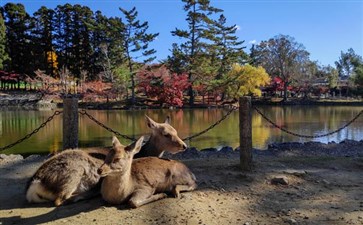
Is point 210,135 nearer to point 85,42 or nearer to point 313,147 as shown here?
point 313,147

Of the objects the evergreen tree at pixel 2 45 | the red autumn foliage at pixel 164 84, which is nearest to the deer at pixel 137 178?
the red autumn foliage at pixel 164 84

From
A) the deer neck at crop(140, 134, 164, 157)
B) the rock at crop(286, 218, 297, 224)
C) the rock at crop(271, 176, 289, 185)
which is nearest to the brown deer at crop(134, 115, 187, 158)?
the deer neck at crop(140, 134, 164, 157)

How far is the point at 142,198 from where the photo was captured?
→ 154 inches

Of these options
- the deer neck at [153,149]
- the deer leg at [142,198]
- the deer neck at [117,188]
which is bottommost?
the deer leg at [142,198]

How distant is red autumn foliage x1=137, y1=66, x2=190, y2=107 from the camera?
3566 cm

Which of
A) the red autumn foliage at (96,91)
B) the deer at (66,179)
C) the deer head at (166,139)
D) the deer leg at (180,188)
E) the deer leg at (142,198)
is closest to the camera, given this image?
the deer leg at (142,198)

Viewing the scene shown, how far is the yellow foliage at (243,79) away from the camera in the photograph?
37375 mm

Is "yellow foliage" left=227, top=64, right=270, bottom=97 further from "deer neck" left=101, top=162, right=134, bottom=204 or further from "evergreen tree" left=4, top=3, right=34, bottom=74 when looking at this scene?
"deer neck" left=101, top=162, right=134, bottom=204

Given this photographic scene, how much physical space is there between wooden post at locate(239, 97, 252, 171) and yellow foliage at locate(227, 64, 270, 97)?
31.0 m

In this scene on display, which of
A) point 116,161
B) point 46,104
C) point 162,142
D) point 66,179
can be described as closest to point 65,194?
point 66,179

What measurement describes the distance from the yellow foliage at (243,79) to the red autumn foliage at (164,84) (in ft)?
16.5

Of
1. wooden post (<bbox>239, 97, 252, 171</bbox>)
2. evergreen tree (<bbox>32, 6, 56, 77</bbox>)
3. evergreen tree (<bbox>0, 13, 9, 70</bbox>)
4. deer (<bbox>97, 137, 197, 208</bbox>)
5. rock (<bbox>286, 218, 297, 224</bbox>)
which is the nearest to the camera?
deer (<bbox>97, 137, 197, 208</bbox>)

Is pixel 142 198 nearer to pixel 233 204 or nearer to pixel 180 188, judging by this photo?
pixel 180 188

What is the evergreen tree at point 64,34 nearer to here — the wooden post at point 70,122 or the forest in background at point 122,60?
the forest in background at point 122,60
